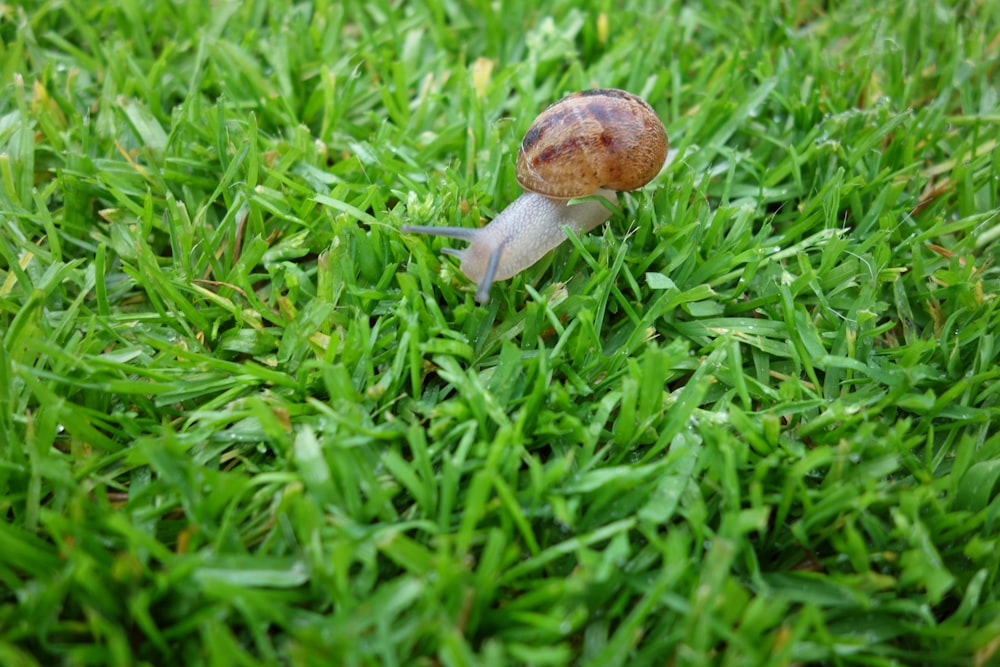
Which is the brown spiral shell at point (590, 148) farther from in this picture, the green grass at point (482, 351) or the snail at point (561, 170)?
the green grass at point (482, 351)

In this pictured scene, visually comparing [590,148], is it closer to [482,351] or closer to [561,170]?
[561,170]

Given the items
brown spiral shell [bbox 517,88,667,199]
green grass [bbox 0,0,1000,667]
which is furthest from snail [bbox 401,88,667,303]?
green grass [bbox 0,0,1000,667]

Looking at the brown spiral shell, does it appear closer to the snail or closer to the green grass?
the snail

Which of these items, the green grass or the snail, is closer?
the green grass

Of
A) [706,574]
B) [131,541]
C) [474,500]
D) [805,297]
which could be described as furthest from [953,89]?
[131,541]

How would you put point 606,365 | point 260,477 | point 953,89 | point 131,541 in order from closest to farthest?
point 131,541
point 260,477
point 606,365
point 953,89

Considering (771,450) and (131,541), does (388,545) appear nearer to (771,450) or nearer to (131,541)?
(131,541)

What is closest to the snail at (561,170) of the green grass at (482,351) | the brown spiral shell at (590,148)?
the brown spiral shell at (590,148)
